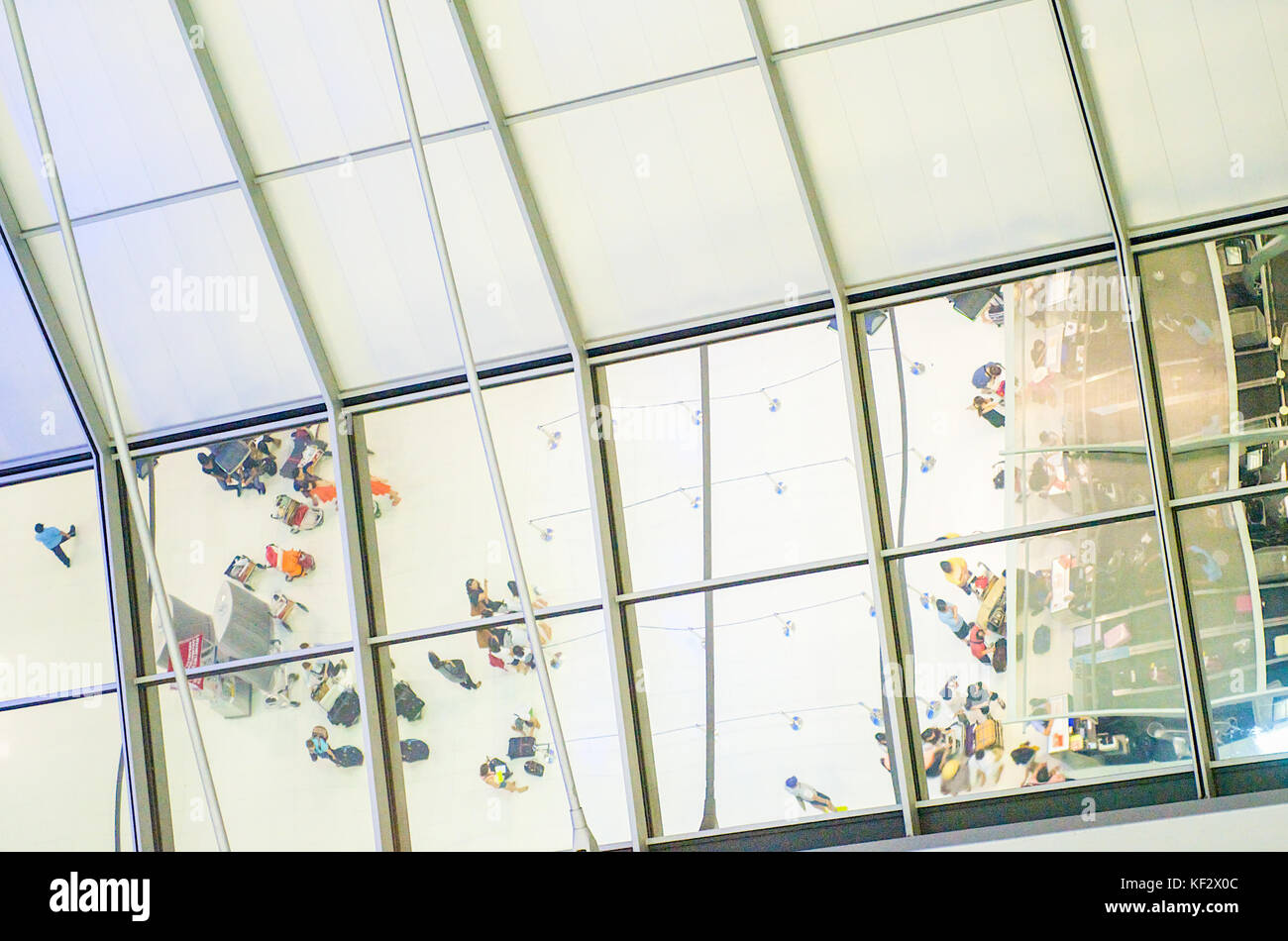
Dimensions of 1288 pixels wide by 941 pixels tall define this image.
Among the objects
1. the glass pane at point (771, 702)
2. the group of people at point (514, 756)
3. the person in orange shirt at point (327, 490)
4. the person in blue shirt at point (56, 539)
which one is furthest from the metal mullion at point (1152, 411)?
the person in blue shirt at point (56, 539)

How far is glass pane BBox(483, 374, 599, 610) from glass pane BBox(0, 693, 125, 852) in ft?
10.7

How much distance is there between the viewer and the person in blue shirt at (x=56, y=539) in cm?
812

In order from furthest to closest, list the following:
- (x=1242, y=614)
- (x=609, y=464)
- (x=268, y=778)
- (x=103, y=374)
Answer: (x=268, y=778) < (x=609, y=464) < (x=1242, y=614) < (x=103, y=374)

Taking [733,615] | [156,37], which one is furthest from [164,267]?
[733,615]

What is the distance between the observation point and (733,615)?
7.35 metres

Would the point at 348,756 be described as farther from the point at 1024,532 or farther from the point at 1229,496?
the point at 1229,496

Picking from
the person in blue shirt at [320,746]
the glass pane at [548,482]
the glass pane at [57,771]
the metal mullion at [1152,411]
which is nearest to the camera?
Result: the metal mullion at [1152,411]

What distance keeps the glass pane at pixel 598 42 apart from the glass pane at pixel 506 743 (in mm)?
3557

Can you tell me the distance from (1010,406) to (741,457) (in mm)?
1786

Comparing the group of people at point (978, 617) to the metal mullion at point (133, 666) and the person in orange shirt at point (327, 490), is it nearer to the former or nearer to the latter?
the person in orange shirt at point (327, 490)

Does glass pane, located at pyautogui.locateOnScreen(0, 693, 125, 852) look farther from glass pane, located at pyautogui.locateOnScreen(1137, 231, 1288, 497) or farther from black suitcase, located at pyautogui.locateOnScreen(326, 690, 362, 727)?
glass pane, located at pyautogui.locateOnScreen(1137, 231, 1288, 497)

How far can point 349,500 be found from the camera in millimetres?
7793

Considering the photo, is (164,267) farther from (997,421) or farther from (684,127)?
(997,421)

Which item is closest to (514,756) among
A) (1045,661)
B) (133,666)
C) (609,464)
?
(609,464)
